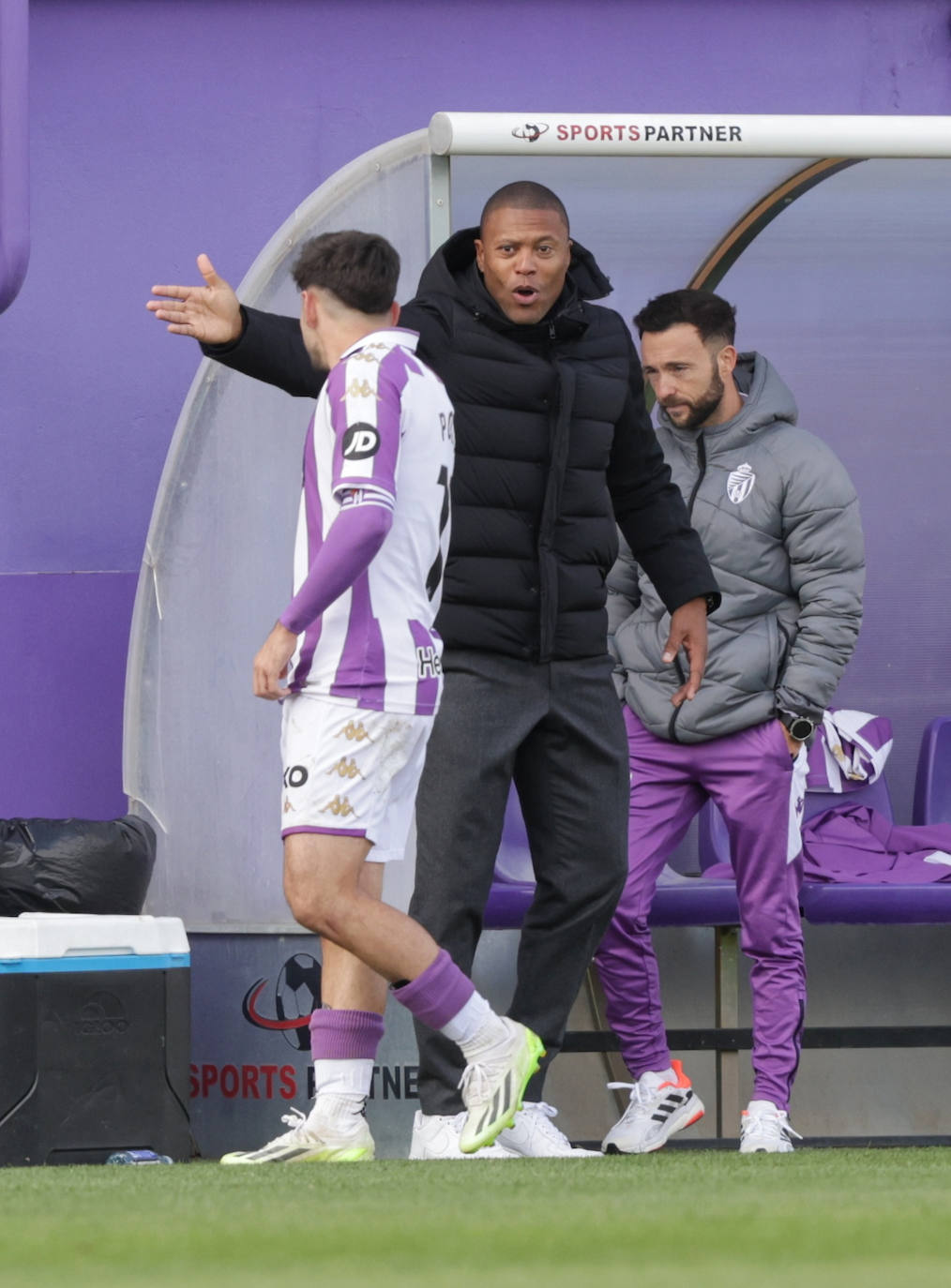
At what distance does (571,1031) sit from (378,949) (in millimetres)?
1931

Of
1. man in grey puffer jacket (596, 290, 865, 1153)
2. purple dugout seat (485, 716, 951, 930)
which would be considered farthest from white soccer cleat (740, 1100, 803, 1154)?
purple dugout seat (485, 716, 951, 930)

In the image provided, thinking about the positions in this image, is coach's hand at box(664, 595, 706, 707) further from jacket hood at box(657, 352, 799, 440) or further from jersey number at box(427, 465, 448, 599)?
jersey number at box(427, 465, 448, 599)

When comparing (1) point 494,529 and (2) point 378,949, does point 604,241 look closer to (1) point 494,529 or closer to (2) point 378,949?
(1) point 494,529

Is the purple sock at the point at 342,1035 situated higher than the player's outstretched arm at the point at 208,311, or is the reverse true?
the player's outstretched arm at the point at 208,311

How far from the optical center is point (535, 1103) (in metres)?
4.22

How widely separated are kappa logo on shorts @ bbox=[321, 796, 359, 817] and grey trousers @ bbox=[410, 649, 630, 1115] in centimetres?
52

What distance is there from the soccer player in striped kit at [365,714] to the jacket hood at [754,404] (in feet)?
4.30

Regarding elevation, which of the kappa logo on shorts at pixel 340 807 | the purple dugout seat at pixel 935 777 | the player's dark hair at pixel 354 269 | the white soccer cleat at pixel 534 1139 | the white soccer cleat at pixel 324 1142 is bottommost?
the white soccer cleat at pixel 534 1139

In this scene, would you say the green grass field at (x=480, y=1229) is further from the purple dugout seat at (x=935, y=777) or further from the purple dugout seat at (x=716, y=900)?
the purple dugout seat at (x=935, y=777)

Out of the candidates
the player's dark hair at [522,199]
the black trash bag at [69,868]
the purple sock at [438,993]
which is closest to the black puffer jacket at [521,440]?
the player's dark hair at [522,199]

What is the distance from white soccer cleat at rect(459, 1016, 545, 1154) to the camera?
3.64m

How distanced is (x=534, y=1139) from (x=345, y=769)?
0.97 metres

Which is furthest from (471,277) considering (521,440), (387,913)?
(387,913)

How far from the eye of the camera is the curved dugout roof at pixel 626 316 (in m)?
5.21
